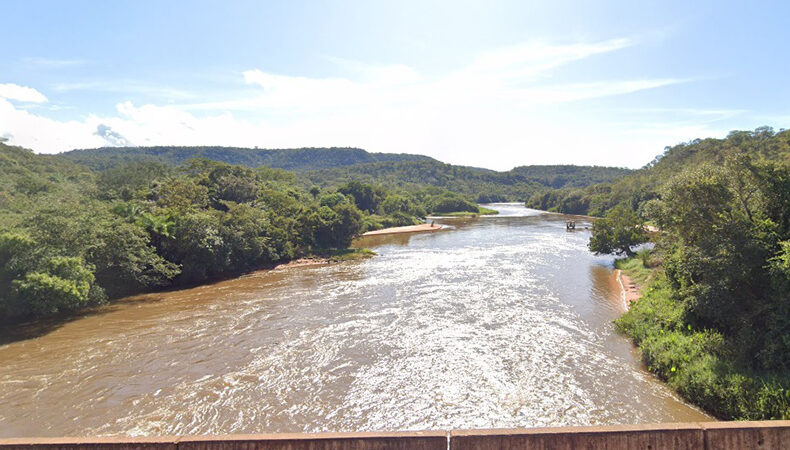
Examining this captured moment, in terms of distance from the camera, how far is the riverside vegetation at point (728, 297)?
1254 centimetres

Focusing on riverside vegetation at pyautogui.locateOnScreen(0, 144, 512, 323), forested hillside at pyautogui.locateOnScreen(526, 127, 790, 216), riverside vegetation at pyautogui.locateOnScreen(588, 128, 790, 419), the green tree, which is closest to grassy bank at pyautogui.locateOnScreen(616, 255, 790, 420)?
riverside vegetation at pyautogui.locateOnScreen(588, 128, 790, 419)

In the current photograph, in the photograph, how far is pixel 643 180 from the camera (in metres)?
105

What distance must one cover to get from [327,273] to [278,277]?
14.2 ft

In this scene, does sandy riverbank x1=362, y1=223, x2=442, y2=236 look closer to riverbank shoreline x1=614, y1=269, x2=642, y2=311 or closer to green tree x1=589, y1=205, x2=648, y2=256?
green tree x1=589, y1=205, x2=648, y2=256

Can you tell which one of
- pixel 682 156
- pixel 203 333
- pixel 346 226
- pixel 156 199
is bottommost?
pixel 203 333

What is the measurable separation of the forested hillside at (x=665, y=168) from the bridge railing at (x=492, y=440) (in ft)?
254

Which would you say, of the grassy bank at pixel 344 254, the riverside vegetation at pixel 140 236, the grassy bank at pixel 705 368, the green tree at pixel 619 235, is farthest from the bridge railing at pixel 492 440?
the grassy bank at pixel 344 254

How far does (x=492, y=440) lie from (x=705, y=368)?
43.5ft

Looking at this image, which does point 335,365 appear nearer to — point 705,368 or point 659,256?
point 705,368

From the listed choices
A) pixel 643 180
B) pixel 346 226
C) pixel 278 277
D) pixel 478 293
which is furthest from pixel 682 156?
pixel 278 277

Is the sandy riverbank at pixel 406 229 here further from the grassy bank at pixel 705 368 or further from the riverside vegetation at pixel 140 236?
the grassy bank at pixel 705 368

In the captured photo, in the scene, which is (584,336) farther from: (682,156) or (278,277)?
(682,156)

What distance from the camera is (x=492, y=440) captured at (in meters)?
4.68

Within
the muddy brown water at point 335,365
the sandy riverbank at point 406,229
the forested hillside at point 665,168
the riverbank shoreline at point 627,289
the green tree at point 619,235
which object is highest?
the forested hillside at point 665,168
